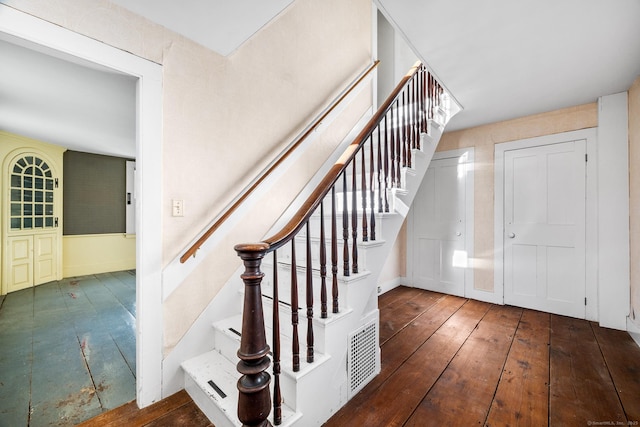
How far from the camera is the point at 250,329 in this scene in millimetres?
978

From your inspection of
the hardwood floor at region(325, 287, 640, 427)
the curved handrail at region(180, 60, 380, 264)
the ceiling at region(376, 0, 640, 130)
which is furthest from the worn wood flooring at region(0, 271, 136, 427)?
the ceiling at region(376, 0, 640, 130)

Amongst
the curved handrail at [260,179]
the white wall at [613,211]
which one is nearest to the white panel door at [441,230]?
the white wall at [613,211]

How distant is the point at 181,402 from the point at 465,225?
11.8 feet

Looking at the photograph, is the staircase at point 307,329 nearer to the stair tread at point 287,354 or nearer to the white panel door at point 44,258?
the stair tread at point 287,354

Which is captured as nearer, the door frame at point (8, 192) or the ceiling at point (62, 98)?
the ceiling at point (62, 98)

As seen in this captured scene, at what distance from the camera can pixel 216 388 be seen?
4.95 feet

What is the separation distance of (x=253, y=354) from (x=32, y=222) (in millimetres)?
5375

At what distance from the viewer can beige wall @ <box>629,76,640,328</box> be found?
2379 millimetres

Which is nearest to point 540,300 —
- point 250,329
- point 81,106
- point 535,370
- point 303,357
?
point 535,370

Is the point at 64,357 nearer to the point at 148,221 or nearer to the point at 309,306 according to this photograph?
the point at 148,221

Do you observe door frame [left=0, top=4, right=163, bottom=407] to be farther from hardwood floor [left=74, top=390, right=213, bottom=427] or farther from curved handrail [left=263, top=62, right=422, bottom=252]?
curved handrail [left=263, top=62, right=422, bottom=252]

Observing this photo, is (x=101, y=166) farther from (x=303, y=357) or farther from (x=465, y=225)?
(x=465, y=225)

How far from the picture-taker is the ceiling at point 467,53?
5.18ft

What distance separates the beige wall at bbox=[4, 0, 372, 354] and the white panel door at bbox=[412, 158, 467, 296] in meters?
1.85
